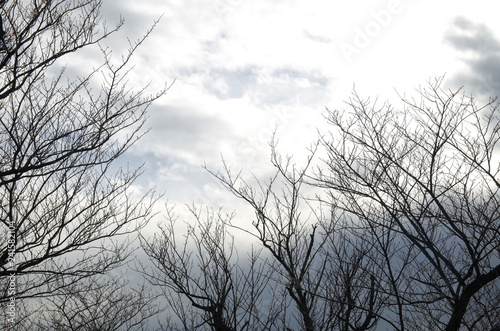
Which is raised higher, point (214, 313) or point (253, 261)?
point (253, 261)

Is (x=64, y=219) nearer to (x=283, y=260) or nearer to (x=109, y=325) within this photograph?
(x=283, y=260)

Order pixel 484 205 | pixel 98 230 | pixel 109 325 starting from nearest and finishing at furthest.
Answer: pixel 484 205
pixel 98 230
pixel 109 325

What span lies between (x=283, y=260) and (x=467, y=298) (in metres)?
3.26

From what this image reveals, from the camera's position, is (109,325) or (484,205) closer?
(484,205)

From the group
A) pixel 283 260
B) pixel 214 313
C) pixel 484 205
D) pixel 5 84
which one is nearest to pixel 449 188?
pixel 484 205

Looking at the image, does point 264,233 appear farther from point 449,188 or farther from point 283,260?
point 449,188

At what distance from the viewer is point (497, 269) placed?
4.81m

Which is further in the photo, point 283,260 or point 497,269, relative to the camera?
point 283,260

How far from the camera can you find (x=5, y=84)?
5.33 m

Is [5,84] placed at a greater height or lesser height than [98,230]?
greater

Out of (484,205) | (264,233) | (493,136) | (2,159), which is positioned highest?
(2,159)

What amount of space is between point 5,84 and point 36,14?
1.06m

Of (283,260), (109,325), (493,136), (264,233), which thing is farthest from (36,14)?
(109,325)

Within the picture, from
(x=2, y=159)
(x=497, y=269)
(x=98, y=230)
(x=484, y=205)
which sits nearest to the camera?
(x=497, y=269)
